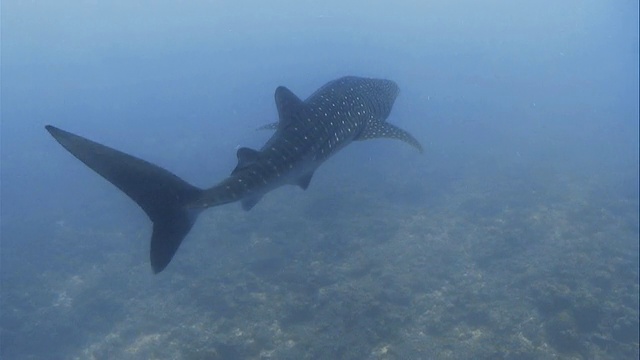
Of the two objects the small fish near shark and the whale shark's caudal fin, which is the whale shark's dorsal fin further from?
the whale shark's caudal fin

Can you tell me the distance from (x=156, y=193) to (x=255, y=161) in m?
1.52

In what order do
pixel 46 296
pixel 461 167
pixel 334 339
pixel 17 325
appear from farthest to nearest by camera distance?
1. pixel 461 167
2. pixel 46 296
3. pixel 17 325
4. pixel 334 339

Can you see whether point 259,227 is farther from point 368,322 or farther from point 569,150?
point 569,150

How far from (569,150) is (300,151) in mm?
35024

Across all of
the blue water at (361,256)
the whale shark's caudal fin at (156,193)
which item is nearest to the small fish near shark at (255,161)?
the whale shark's caudal fin at (156,193)

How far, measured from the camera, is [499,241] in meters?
21.0

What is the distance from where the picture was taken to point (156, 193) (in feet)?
19.9

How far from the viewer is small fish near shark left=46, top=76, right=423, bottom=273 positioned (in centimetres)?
576

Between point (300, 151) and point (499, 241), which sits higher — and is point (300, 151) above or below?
above

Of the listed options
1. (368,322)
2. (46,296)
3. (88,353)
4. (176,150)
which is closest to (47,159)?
(176,150)

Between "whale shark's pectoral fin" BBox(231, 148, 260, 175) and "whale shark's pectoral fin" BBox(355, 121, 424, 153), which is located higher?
"whale shark's pectoral fin" BBox(231, 148, 260, 175)

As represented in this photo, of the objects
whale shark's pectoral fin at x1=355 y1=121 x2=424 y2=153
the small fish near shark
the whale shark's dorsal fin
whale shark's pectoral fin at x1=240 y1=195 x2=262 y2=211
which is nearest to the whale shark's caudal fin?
the small fish near shark

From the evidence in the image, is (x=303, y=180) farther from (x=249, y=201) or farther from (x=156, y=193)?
(x=156, y=193)

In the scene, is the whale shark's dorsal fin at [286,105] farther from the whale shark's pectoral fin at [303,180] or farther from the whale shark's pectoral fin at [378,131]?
the whale shark's pectoral fin at [378,131]
